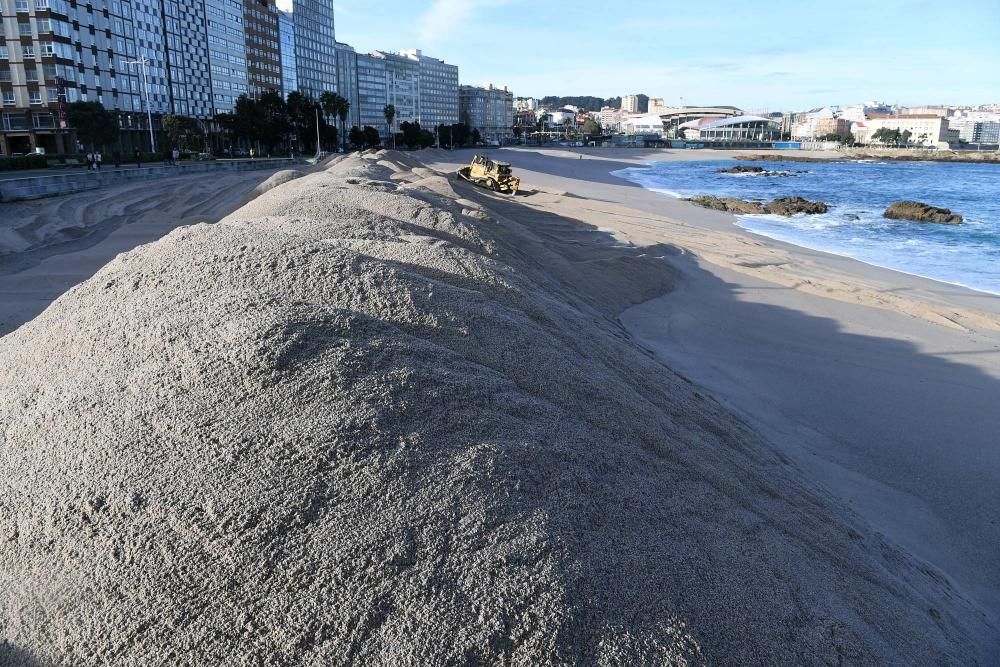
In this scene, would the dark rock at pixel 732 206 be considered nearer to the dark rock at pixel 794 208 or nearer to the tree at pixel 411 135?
the dark rock at pixel 794 208

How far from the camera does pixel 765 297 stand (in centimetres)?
1313

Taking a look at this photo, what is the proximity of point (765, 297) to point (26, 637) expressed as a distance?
12771mm

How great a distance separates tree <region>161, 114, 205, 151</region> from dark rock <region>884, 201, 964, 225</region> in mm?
55422

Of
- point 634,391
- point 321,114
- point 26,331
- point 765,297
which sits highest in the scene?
point 321,114

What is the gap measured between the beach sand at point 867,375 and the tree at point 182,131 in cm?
5458

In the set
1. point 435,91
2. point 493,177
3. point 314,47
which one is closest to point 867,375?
point 493,177

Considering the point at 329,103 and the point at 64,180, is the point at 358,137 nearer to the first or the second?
the point at 329,103

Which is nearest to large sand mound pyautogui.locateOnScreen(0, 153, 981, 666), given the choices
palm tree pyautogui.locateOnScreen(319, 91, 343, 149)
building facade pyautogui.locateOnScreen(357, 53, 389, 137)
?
palm tree pyautogui.locateOnScreen(319, 91, 343, 149)

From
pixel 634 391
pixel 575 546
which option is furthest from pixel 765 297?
pixel 575 546

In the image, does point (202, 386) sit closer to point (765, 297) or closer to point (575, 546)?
point (575, 546)

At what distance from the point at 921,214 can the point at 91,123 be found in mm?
49532

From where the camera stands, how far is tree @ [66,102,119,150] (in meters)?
44.4

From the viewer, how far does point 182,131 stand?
204ft

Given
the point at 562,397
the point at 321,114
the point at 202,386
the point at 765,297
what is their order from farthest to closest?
the point at 321,114 → the point at 765,297 → the point at 562,397 → the point at 202,386
